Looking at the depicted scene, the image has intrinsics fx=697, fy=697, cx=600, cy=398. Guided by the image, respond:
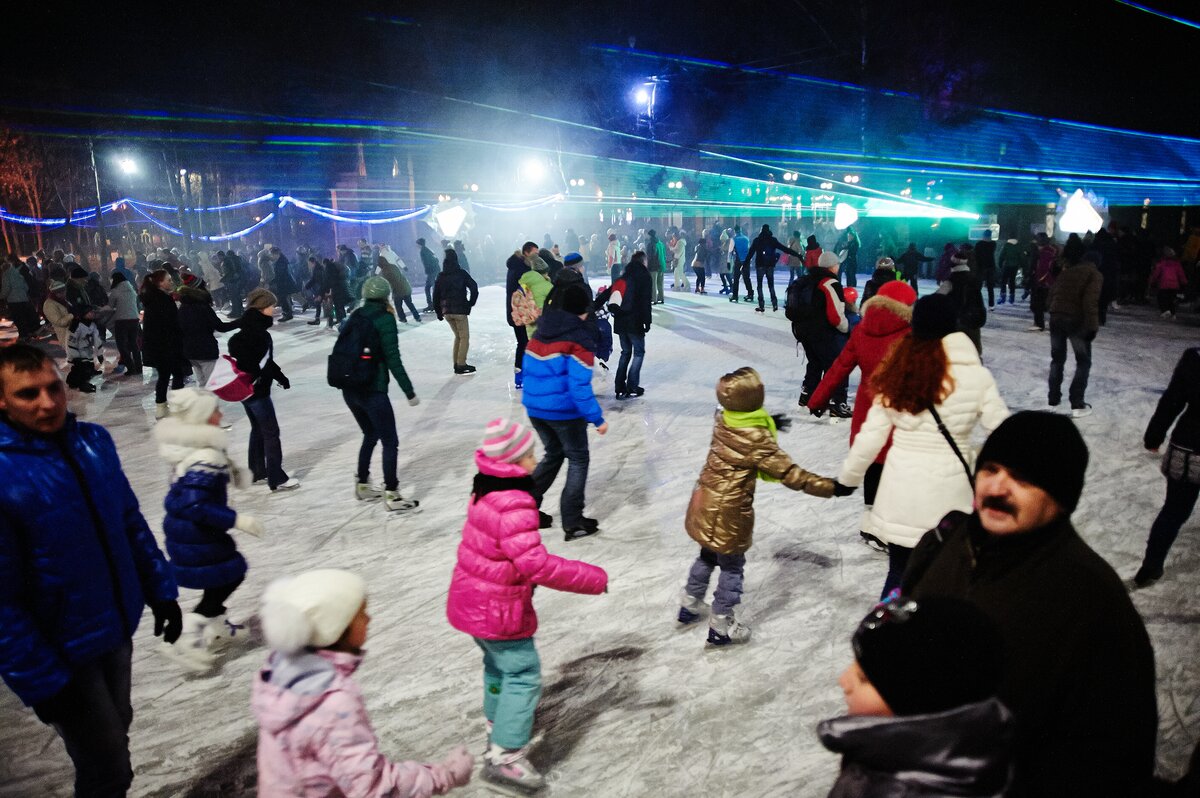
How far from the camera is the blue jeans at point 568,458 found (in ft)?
15.2

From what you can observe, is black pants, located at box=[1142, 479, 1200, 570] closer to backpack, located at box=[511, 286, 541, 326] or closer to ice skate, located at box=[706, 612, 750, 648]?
ice skate, located at box=[706, 612, 750, 648]

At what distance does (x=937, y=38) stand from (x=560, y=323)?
23.5 metres

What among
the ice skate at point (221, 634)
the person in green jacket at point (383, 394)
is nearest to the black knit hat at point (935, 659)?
the ice skate at point (221, 634)

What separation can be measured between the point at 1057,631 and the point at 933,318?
172 cm

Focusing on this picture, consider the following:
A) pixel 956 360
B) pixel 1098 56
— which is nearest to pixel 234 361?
pixel 956 360

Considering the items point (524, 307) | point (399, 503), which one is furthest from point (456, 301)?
point (399, 503)

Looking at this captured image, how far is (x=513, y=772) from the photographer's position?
2.62 m

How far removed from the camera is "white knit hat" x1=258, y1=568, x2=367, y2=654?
163 centimetres

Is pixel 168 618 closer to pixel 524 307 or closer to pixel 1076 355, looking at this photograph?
pixel 524 307

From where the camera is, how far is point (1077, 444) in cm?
150

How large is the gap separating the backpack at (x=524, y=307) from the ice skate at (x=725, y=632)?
524 cm

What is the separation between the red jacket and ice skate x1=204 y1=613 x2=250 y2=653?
11.1 ft

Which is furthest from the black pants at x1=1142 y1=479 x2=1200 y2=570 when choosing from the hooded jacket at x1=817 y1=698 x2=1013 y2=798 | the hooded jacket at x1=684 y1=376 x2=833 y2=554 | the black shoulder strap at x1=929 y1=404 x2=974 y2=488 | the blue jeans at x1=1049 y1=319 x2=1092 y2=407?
the blue jeans at x1=1049 y1=319 x2=1092 y2=407

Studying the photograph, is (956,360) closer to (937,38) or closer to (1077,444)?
(1077,444)
